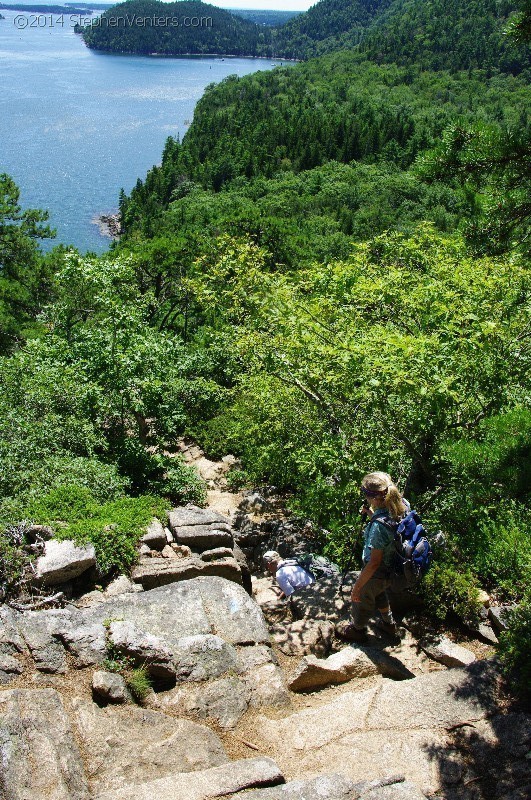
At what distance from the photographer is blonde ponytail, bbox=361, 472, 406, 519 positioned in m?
6.03

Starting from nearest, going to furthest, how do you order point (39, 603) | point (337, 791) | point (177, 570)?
point (337, 791)
point (39, 603)
point (177, 570)

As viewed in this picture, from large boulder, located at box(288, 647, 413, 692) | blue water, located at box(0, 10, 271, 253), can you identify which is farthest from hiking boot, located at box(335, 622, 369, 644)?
blue water, located at box(0, 10, 271, 253)

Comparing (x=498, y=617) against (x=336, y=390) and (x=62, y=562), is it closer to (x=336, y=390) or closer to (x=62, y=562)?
(x=336, y=390)

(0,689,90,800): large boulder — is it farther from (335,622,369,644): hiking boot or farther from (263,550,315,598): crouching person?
(263,550,315,598): crouching person

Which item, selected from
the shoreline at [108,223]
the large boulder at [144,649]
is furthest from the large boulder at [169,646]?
the shoreline at [108,223]

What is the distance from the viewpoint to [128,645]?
614 cm

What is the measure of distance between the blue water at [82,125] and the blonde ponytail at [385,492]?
59.3 m

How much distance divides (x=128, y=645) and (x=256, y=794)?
2.06m

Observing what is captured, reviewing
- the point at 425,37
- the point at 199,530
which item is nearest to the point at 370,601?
the point at 199,530

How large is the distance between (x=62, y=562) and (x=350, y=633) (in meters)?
3.48

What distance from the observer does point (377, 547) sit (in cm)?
615

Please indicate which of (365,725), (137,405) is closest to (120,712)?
(365,725)

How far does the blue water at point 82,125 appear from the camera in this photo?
240ft

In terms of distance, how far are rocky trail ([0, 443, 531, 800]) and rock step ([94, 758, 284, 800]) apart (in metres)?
0.01
